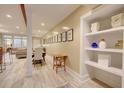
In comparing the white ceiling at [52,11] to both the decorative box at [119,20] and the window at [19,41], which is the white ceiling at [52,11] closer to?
the decorative box at [119,20]

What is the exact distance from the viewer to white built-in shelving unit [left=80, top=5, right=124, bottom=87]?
212cm

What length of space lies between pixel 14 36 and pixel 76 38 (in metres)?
12.1

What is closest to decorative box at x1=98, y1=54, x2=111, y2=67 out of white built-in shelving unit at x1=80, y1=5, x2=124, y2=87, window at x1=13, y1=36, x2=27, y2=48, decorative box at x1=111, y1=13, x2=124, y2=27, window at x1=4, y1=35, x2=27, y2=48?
white built-in shelving unit at x1=80, y1=5, x2=124, y2=87

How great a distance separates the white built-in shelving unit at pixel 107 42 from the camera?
6.95 ft

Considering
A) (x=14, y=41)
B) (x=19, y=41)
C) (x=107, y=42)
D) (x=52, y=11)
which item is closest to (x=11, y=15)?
(x=52, y=11)

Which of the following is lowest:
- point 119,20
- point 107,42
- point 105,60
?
point 105,60

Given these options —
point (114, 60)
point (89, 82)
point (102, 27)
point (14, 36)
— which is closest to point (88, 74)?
point (89, 82)

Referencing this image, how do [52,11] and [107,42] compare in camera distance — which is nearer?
[107,42]

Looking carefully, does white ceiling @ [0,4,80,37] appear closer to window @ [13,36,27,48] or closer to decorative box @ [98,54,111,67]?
decorative box @ [98,54,111,67]

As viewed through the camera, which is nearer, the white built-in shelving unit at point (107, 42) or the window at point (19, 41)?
the white built-in shelving unit at point (107, 42)

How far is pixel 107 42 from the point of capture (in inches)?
102

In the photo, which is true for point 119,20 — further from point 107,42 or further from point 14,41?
point 14,41

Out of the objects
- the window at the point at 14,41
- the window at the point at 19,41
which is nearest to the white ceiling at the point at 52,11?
the window at the point at 14,41

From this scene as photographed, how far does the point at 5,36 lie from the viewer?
1250 centimetres
